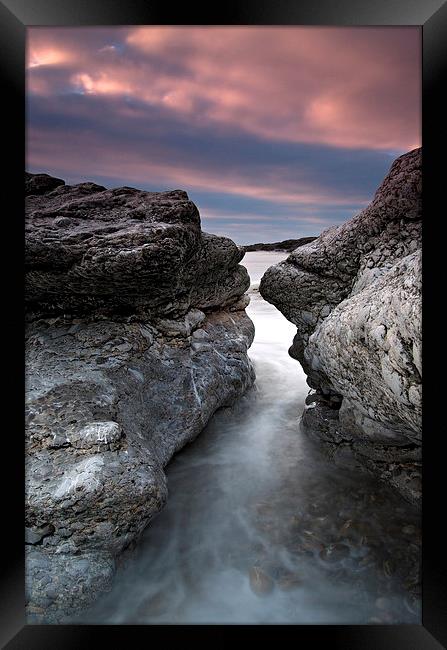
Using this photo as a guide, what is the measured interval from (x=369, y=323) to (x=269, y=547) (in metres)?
2.00

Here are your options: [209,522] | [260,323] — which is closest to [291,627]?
[209,522]

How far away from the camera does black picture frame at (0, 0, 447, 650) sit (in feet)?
6.64

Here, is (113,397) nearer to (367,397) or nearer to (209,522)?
(209,522)

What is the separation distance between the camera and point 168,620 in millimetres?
2340

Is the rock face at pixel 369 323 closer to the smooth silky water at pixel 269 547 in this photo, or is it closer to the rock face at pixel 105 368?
the smooth silky water at pixel 269 547

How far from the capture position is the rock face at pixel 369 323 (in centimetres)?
244

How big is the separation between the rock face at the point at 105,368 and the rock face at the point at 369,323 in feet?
3.98
